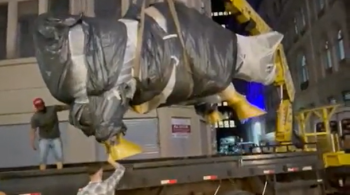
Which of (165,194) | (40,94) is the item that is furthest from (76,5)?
(165,194)

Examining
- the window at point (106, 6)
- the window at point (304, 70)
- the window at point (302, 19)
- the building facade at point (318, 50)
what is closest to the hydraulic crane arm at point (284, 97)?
the window at point (106, 6)

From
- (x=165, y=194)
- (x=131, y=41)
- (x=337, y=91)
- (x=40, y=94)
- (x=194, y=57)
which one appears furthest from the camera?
(x=337, y=91)

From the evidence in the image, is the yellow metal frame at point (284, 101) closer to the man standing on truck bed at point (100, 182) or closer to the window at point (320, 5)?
the man standing on truck bed at point (100, 182)

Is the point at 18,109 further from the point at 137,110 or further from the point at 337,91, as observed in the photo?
the point at 337,91

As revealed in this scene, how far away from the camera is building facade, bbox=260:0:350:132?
560 inches

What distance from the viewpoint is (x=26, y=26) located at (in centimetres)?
1166

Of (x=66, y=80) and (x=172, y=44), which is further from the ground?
(x=172, y=44)

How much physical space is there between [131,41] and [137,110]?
2.66ft

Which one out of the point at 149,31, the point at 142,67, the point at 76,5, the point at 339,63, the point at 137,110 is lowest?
the point at 137,110

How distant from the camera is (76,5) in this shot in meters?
11.0

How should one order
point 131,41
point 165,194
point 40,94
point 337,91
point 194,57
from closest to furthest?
point 131,41
point 194,57
point 165,194
point 40,94
point 337,91

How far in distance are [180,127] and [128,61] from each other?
7.29 metres

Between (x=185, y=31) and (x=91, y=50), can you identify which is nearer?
(x=91, y=50)

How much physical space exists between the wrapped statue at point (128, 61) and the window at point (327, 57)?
11.1 metres
